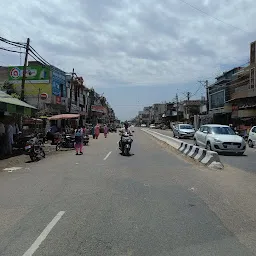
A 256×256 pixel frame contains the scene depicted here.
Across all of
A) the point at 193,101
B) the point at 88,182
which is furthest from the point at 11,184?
the point at 193,101

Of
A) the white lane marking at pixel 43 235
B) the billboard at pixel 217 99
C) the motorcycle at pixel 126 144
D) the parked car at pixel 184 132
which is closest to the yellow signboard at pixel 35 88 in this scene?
the parked car at pixel 184 132

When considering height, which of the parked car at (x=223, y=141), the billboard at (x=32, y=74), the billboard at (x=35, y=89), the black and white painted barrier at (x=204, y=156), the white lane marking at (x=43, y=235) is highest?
the billboard at (x=32, y=74)

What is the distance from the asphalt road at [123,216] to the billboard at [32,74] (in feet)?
120

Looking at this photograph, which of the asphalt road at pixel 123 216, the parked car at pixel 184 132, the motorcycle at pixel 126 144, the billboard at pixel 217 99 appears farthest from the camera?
the billboard at pixel 217 99

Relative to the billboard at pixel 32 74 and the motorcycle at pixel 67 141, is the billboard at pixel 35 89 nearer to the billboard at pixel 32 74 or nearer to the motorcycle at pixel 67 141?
the billboard at pixel 32 74

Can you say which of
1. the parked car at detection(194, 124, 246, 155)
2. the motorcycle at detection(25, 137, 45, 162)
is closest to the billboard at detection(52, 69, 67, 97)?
the parked car at detection(194, 124, 246, 155)

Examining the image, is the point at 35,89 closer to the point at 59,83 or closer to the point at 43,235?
the point at 59,83

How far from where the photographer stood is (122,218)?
6762mm

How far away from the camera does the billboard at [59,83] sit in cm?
4868

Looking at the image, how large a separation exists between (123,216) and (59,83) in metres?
45.8

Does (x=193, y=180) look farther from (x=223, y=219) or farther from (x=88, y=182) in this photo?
(x=223, y=219)

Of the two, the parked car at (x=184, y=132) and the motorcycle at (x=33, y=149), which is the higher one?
the parked car at (x=184, y=132)

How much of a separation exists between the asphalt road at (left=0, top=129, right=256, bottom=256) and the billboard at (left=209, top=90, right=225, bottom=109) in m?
50.0

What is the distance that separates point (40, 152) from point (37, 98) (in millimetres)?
29905
